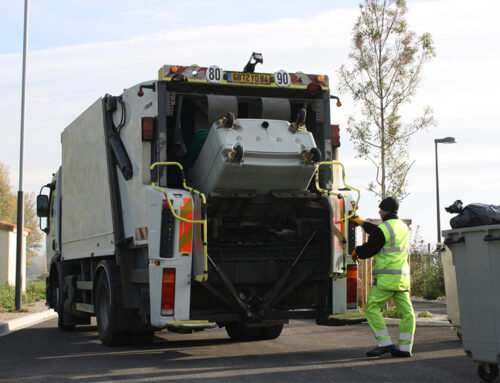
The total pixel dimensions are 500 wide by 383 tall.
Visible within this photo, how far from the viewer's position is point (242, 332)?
34.2 feet

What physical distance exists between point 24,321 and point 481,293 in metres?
10.7

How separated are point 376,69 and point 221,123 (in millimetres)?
8731

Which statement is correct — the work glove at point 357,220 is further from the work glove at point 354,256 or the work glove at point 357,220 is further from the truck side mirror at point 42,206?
the truck side mirror at point 42,206

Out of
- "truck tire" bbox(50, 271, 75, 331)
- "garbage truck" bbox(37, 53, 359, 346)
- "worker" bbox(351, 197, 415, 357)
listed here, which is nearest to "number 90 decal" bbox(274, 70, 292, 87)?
"garbage truck" bbox(37, 53, 359, 346)

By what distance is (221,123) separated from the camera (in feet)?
26.6

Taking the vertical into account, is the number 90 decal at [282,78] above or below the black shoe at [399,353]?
above

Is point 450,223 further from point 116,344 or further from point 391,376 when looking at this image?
point 116,344

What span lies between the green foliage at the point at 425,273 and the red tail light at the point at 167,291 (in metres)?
10.7

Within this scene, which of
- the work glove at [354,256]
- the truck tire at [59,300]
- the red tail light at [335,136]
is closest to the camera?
the work glove at [354,256]

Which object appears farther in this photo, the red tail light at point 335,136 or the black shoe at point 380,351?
the red tail light at point 335,136

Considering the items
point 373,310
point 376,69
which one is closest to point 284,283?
point 373,310

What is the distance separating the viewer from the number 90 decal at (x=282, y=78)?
8.80 metres

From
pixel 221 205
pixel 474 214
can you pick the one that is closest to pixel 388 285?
pixel 474 214

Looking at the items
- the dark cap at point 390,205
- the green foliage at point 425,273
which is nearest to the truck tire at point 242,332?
the dark cap at point 390,205
